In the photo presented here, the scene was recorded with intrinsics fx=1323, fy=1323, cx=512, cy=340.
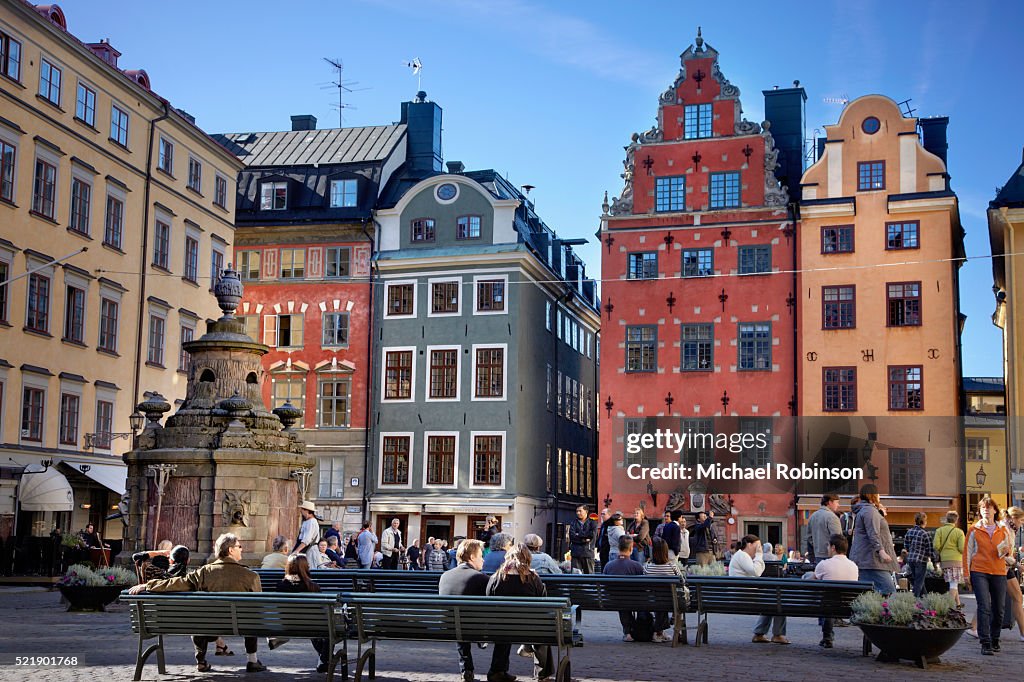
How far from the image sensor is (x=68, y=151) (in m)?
37.6

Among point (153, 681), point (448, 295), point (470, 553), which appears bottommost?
point (153, 681)

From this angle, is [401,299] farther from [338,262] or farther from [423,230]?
[338,262]

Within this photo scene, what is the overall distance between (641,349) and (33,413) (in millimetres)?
19098

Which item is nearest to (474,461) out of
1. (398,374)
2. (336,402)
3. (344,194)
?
(398,374)

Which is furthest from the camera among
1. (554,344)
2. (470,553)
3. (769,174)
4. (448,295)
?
(554,344)

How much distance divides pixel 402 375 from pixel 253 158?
41.3ft

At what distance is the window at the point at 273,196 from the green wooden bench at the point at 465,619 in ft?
130

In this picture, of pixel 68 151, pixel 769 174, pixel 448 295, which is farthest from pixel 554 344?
pixel 68 151

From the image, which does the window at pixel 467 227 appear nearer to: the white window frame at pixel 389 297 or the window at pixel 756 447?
the white window frame at pixel 389 297

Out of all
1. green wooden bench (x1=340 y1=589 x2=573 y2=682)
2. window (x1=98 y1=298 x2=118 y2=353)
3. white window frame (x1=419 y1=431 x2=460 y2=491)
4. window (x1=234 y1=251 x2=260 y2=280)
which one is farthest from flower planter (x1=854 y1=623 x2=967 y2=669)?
window (x1=234 y1=251 x2=260 y2=280)

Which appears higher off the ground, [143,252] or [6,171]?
[6,171]

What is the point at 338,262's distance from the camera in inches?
1907

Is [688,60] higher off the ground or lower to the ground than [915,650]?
higher

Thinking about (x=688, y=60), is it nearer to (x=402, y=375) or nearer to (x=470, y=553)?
(x=402, y=375)
